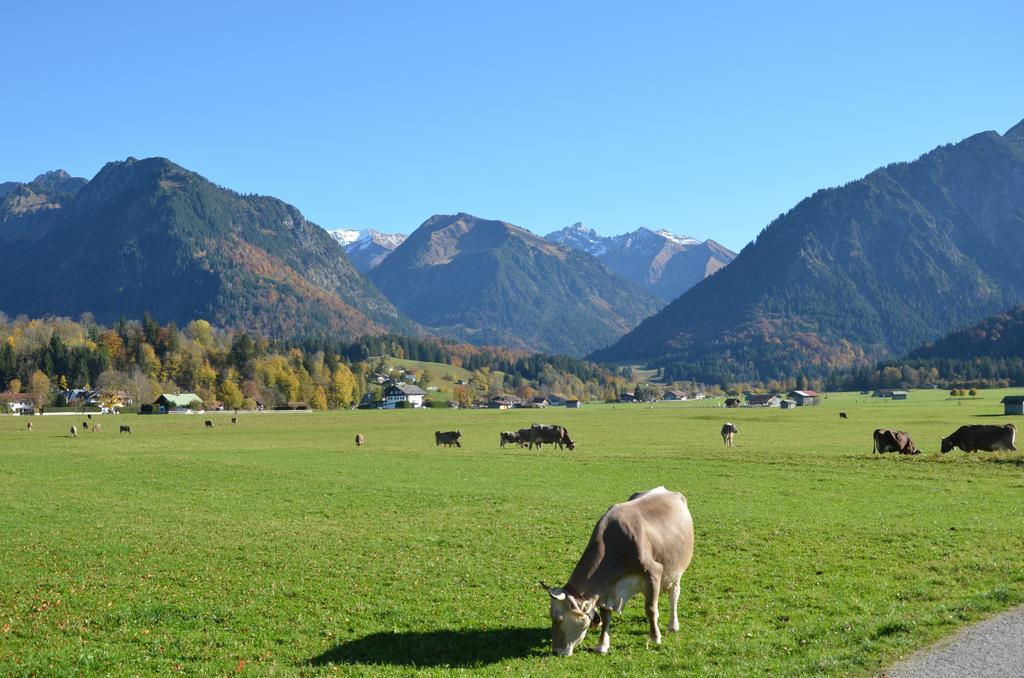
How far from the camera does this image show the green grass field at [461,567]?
14.1 metres

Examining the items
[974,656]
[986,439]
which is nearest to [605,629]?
[974,656]

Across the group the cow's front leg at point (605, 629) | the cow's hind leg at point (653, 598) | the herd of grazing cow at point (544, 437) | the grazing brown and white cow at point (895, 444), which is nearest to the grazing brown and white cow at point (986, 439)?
the grazing brown and white cow at point (895, 444)

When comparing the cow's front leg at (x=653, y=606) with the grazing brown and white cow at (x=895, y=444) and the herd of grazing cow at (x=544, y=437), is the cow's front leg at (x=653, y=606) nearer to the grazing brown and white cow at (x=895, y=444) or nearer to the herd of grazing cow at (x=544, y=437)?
the grazing brown and white cow at (x=895, y=444)

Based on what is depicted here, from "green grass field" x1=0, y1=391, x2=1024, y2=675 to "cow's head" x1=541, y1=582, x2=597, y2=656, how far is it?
0.29 meters

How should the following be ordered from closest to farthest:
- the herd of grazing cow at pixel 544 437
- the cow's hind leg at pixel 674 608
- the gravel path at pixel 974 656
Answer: the gravel path at pixel 974 656
the cow's hind leg at pixel 674 608
the herd of grazing cow at pixel 544 437

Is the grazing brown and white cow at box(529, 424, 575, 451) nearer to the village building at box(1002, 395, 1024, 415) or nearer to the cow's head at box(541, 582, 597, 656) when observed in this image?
the cow's head at box(541, 582, 597, 656)

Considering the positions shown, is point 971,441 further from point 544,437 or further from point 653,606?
point 653,606

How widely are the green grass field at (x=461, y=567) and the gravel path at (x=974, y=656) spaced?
397 mm

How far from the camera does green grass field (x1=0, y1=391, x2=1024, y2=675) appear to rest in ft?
46.2

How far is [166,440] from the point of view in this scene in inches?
2940

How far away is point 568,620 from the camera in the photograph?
1375cm

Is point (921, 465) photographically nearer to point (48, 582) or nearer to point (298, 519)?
point (298, 519)


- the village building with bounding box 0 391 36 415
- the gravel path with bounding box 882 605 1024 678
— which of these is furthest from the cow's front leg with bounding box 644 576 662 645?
the village building with bounding box 0 391 36 415

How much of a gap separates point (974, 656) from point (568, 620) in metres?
6.27
